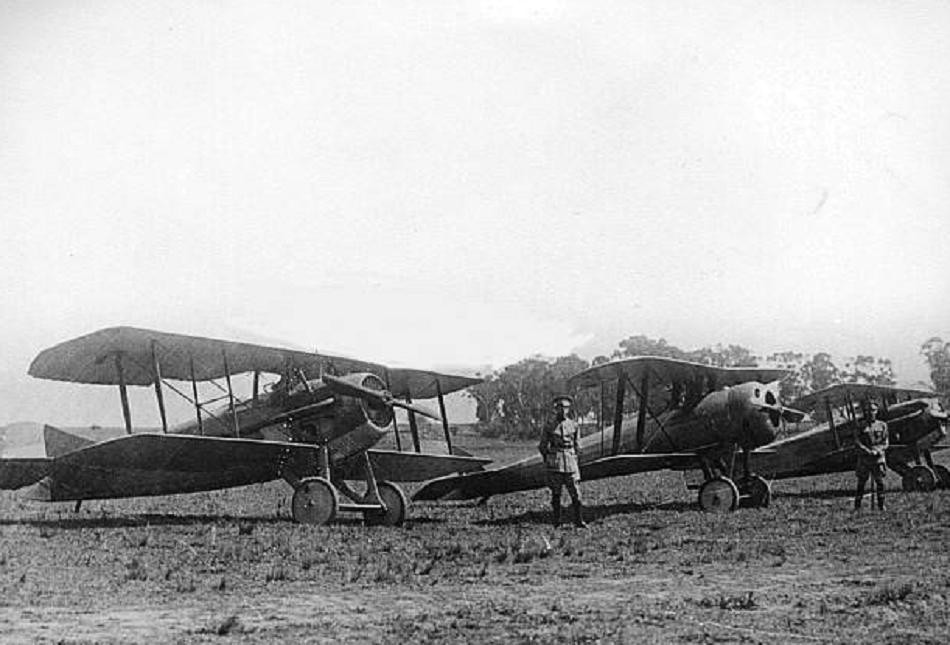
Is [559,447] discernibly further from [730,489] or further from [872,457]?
[872,457]

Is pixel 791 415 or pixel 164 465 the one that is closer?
pixel 164 465

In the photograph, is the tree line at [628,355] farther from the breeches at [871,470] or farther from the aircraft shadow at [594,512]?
the breeches at [871,470]

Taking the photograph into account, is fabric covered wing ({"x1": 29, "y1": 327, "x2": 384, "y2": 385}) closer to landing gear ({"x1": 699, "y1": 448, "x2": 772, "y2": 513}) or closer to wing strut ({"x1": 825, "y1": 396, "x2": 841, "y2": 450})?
landing gear ({"x1": 699, "y1": 448, "x2": 772, "y2": 513})

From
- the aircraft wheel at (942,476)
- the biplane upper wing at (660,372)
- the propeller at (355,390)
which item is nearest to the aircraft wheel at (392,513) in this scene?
the propeller at (355,390)

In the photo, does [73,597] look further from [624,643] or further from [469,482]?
[469,482]

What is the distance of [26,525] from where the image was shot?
1122cm

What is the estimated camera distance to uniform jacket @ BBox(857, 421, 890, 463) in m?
13.0

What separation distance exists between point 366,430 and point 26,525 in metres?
4.43

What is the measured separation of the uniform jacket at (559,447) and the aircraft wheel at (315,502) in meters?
2.80

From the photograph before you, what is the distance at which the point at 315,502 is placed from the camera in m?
11.6

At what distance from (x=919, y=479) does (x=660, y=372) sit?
698 cm

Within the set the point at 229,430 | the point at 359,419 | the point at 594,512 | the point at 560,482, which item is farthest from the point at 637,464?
the point at 229,430

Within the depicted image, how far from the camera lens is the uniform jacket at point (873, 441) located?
13.0m

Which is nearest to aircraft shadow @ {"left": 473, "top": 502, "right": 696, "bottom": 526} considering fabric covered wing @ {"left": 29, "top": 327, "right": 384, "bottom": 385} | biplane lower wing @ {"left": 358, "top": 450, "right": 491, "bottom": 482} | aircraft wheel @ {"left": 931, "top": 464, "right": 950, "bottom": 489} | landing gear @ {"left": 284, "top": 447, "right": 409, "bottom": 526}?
landing gear @ {"left": 284, "top": 447, "right": 409, "bottom": 526}
